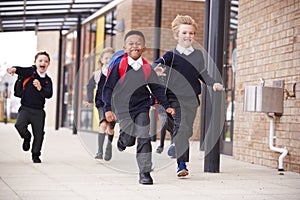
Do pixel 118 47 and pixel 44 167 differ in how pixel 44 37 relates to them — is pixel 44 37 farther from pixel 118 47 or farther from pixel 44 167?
pixel 44 167

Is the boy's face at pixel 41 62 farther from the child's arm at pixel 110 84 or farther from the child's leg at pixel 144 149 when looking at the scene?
the child's leg at pixel 144 149

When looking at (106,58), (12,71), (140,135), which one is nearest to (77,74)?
(106,58)

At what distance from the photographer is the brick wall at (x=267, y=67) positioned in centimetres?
692

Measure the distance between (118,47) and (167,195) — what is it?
1110cm

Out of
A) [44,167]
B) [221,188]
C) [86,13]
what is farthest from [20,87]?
[86,13]

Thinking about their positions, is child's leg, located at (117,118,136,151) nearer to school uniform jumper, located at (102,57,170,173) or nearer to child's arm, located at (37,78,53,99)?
school uniform jumper, located at (102,57,170,173)

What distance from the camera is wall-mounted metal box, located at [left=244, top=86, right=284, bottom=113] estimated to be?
6.96 metres

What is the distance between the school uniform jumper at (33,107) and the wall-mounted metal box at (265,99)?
2.25 m

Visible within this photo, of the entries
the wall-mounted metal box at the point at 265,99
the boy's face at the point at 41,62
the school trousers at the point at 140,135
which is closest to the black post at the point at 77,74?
the boy's face at the point at 41,62

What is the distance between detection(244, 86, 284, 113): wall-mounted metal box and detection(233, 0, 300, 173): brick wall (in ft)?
0.31

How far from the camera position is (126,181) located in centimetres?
550

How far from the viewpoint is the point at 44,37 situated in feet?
79.1

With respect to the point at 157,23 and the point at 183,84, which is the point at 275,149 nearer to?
the point at 183,84

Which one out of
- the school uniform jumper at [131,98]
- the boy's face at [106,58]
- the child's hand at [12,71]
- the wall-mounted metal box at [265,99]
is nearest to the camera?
the school uniform jumper at [131,98]
